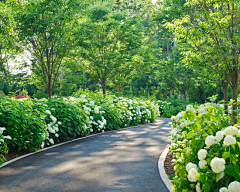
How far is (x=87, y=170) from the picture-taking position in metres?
5.34

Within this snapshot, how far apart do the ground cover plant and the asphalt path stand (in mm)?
551

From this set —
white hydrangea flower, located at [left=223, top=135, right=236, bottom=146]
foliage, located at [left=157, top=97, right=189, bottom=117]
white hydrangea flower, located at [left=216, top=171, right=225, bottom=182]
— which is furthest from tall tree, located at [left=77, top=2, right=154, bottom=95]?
white hydrangea flower, located at [left=216, top=171, right=225, bottom=182]

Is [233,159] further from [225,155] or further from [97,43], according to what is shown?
[97,43]

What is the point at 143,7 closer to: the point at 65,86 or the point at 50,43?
the point at 65,86

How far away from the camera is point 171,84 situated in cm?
2478

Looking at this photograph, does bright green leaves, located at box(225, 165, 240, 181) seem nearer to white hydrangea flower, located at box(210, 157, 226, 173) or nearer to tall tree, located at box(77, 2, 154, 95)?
white hydrangea flower, located at box(210, 157, 226, 173)

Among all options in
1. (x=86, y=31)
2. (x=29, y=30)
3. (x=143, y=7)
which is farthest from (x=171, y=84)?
Answer: (x=143, y=7)

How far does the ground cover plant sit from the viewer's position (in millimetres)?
6398

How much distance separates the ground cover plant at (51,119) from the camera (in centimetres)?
640

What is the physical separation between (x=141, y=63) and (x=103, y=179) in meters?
16.7

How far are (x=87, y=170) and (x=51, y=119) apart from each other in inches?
124

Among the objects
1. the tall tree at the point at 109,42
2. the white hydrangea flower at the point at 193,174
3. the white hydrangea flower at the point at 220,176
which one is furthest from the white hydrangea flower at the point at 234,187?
the tall tree at the point at 109,42

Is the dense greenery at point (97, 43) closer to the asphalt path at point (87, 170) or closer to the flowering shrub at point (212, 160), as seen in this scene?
the asphalt path at point (87, 170)

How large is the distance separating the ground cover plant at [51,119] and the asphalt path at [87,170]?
0.55 meters
